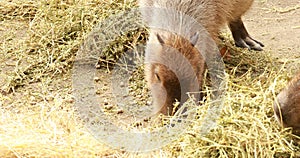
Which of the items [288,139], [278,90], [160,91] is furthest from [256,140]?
[160,91]

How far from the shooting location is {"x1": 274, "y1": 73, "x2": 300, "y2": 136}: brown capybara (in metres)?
3.74

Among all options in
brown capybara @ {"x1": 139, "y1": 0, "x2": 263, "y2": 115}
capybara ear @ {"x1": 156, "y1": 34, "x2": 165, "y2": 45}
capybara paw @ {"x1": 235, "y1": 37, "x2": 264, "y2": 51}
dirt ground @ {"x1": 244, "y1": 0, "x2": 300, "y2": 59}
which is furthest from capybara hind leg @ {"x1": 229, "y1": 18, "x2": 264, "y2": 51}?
capybara ear @ {"x1": 156, "y1": 34, "x2": 165, "y2": 45}

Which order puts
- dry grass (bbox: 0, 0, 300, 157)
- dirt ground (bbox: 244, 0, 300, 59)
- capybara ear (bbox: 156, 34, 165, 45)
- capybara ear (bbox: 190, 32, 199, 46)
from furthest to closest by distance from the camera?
dirt ground (bbox: 244, 0, 300, 59) < capybara ear (bbox: 190, 32, 199, 46) < capybara ear (bbox: 156, 34, 165, 45) < dry grass (bbox: 0, 0, 300, 157)

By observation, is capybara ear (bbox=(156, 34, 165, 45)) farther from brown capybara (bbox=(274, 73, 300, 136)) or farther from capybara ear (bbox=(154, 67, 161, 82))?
brown capybara (bbox=(274, 73, 300, 136))

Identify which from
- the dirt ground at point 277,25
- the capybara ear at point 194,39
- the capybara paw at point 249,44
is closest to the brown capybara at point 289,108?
the capybara ear at point 194,39

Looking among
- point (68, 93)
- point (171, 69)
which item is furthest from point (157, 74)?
point (68, 93)

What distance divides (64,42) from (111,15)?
1.91 feet

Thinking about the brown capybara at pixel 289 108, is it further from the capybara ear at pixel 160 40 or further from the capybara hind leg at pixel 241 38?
the capybara hind leg at pixel 241 38

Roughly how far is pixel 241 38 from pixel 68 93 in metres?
2.11

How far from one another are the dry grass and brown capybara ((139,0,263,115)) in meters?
0.36

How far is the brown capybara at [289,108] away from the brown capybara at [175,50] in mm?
829

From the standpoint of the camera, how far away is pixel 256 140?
3625 millimetres

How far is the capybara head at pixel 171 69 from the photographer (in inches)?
173

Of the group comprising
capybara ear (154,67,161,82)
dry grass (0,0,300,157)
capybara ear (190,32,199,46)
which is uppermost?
capybara ear (190,32,199,46)
